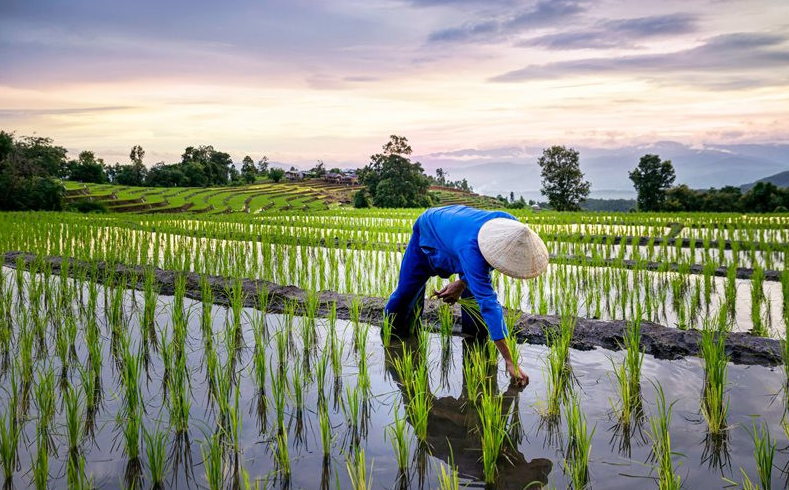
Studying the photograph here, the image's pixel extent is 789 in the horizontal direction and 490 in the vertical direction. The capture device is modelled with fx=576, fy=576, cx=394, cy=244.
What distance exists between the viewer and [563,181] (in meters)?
33.9

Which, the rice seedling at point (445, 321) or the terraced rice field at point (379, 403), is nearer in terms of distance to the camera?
the terraced rice field at point (379, 403)

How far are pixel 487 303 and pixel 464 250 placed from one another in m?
0.34

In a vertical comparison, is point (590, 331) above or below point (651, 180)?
below

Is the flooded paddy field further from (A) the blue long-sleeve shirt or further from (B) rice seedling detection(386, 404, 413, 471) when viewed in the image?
(A) the blue long-sleeve shirt

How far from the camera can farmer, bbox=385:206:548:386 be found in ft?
9.24

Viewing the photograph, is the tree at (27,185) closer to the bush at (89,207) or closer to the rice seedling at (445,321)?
the bush at (89,207)

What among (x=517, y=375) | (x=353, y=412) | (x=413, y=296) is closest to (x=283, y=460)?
(x=353, y=412)

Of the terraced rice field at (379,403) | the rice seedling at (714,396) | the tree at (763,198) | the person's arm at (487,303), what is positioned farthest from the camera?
the tree at (763,198)

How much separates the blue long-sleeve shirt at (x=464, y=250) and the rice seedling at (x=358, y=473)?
3.05 ft

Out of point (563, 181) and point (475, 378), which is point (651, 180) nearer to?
point (563, 181)

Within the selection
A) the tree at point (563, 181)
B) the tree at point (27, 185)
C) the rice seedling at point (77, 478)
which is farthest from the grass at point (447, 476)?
the tree at point (563, 181)

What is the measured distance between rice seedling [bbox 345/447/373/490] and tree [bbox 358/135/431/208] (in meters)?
28.9

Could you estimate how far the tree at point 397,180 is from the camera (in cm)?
3191

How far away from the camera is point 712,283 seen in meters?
6.20
